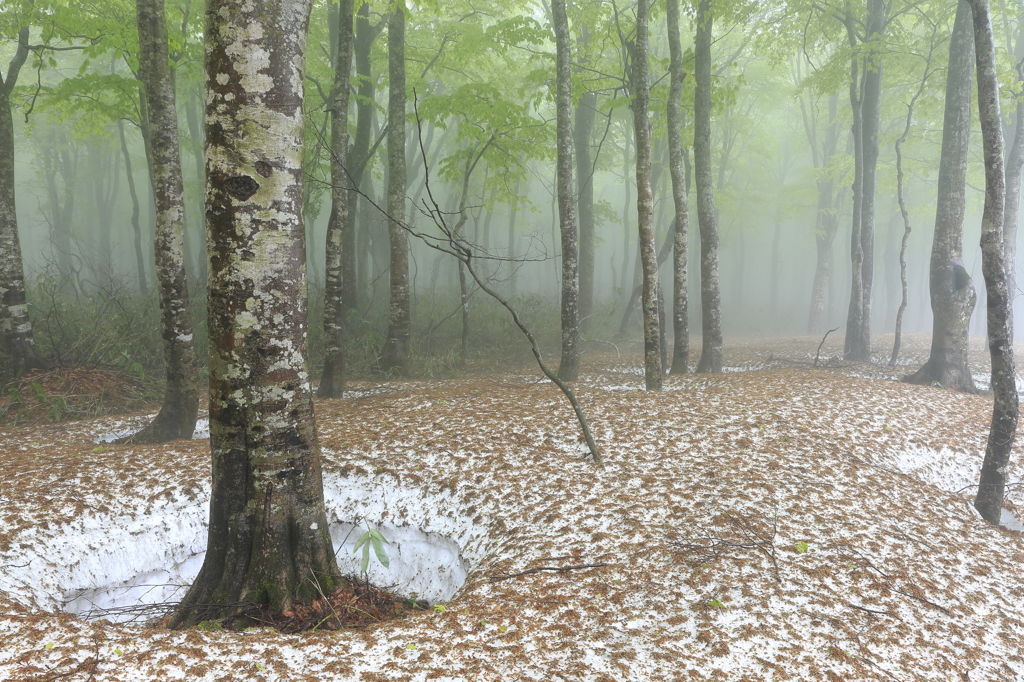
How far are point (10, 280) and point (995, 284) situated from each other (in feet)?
39.0

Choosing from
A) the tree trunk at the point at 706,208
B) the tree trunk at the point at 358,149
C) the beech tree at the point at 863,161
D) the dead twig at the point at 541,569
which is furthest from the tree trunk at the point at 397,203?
the beech tree at the point at 863,161

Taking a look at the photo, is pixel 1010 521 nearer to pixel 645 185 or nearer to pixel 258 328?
pixel 645 185

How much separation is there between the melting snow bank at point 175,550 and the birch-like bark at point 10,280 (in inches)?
206

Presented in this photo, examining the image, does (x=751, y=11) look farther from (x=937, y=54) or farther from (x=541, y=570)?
(x=541, y=570)

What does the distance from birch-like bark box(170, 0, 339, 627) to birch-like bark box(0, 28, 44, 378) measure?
672 cm

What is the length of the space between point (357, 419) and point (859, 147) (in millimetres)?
13482

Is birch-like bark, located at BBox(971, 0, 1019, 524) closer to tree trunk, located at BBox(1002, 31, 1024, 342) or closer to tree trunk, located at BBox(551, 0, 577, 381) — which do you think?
tree trunk, located at BBox(551, 0, 577, 381)

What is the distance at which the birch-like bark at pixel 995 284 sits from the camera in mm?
5078

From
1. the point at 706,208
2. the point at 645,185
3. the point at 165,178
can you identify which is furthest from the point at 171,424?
the point at 706,208

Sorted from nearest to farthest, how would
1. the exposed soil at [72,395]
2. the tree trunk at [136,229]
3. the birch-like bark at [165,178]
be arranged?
the birch-like bark at [165,178]
the exposed soil at [72,395]
the tree trunk at [136,229]

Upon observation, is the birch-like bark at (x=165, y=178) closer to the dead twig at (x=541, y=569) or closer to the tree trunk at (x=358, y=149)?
the tree trunk at (x=358, y=149)

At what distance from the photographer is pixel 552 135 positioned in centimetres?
1256

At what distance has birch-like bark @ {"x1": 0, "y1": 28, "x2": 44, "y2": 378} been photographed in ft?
25.6

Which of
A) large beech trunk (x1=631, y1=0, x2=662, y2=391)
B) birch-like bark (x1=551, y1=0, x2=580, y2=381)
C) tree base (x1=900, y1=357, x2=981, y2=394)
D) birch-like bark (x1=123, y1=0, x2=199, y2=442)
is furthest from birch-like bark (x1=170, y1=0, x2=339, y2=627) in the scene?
tree base (x1=900, y1=357, x2=981, y2=394)
